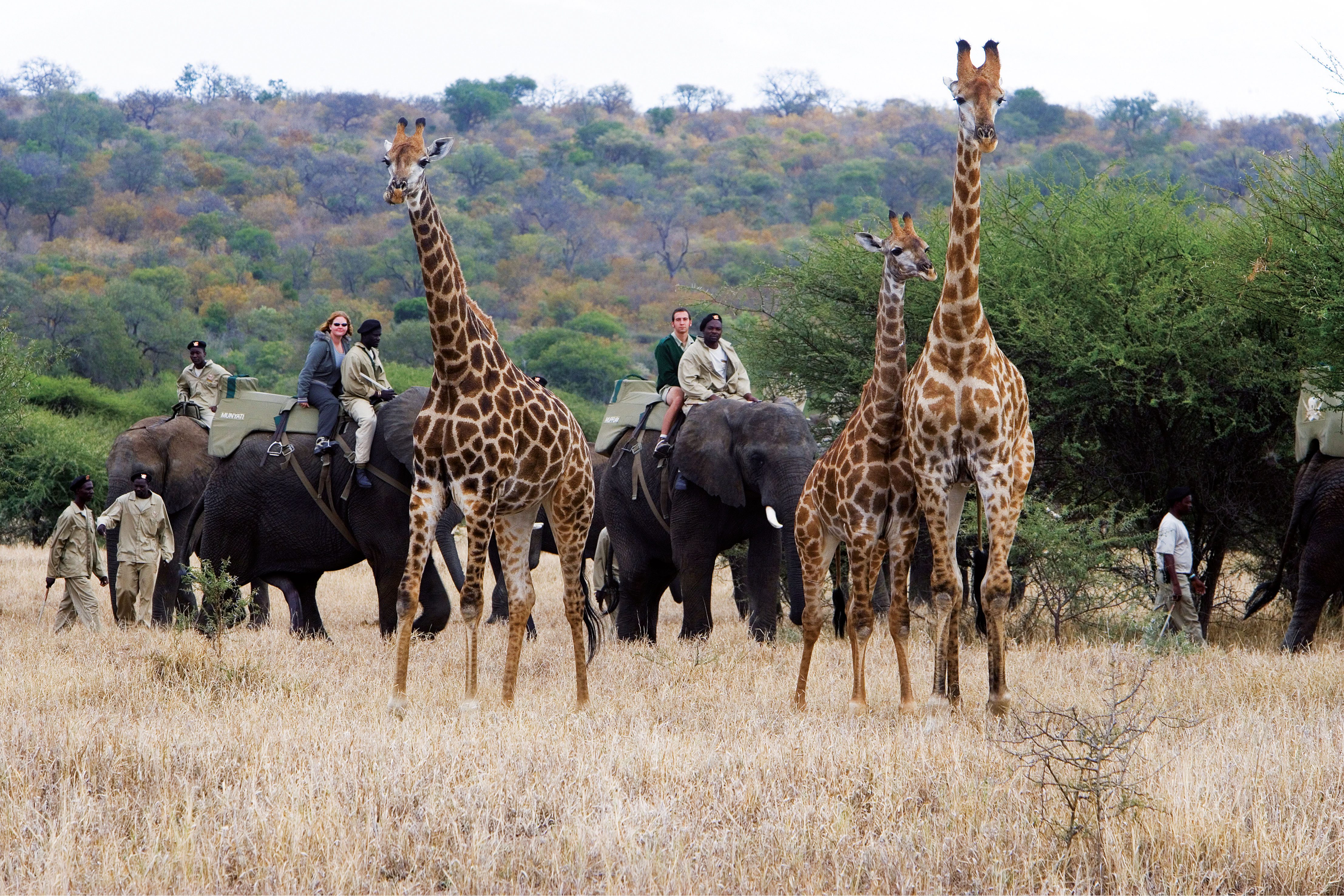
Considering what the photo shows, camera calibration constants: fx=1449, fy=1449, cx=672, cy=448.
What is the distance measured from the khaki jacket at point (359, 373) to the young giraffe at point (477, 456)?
372 centimetres

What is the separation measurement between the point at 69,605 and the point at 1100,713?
9.82m

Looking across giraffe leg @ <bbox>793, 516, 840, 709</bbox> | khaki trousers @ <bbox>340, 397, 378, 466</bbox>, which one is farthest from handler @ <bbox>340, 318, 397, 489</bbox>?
giraffe leg @ <bbox>793, 516, 840, 709</bbox>

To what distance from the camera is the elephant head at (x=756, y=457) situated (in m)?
11.6

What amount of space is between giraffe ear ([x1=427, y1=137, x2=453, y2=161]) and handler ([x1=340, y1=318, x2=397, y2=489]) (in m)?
3.96

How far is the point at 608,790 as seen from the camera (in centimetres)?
595

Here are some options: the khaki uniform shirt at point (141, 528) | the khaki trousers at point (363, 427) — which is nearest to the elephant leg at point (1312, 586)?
Result: the khaki trousers at point (363, 427)

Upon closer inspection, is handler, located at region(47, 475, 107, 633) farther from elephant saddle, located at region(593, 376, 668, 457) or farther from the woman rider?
elephant saddle, located at region(593, 376, 668, 457)

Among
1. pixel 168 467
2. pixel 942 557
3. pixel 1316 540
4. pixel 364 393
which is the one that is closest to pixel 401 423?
pixel 364 393

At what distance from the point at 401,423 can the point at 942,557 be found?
562 cm

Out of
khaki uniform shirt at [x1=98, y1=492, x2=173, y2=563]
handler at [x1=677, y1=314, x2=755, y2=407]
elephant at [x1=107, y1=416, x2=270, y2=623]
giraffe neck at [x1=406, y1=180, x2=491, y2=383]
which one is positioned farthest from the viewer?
elephant at [x1=107, y1=416, x2=270, y2=623]

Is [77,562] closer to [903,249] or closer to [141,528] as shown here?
[141,528]

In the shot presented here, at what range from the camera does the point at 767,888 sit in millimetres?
5051

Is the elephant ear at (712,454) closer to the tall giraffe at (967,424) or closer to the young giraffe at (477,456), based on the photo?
the young giraffe at (477,456)

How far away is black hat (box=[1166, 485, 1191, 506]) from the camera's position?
11430 mm
